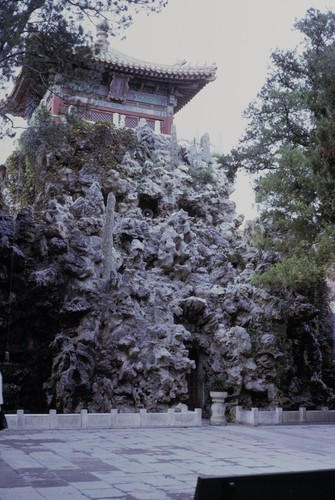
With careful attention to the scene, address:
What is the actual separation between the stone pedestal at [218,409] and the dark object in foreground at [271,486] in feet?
41.8

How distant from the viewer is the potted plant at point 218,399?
15.6 metres

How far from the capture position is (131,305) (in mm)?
17266

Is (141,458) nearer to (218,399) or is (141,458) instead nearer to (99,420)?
(99,420)

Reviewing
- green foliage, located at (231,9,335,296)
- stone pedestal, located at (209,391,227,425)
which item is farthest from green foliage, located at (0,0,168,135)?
Answer: stone pedestal, located at (209,391,227,425)

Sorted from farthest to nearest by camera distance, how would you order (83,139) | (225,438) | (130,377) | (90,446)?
(83,139) → (130,377) → (225,438) → (90,446)

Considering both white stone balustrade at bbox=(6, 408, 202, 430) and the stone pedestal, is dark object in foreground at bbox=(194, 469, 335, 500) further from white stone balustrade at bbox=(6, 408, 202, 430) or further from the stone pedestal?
the stone pedestal

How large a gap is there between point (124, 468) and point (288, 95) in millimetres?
10008

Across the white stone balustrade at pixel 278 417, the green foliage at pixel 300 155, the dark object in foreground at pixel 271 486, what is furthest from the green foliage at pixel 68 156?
the dark object in foreground at pixel 271 486

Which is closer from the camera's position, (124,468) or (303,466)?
(124,468)

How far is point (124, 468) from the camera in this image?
7.93 meters

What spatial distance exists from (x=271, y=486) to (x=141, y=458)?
639 cm

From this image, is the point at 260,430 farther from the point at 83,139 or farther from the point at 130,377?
the point at 83,139

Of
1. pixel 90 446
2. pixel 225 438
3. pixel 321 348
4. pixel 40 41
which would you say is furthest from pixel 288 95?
pixel 321 348

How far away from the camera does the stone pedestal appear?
50.8ft
